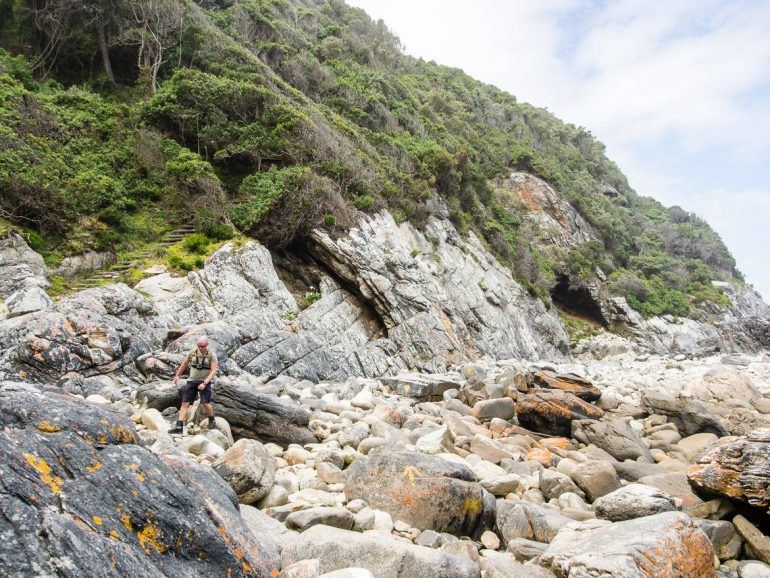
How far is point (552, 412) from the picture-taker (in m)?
10.0

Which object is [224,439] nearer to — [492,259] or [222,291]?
[222,291]

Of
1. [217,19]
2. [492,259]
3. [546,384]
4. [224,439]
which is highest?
[217,19]

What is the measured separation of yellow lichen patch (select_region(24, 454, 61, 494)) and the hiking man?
169 inches

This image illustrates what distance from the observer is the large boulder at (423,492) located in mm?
4977

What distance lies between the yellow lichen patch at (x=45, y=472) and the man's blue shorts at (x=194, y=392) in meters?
4.72

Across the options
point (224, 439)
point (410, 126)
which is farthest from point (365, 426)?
point (410, 126)

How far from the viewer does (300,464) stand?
6.27 meters

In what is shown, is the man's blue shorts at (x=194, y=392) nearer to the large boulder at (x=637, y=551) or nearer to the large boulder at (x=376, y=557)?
the large boulder at (x=376, y=557)

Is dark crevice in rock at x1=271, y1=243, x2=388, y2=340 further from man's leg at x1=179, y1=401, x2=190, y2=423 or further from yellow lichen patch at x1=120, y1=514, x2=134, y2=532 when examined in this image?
yellow lichen patch at x1=120, y1=514, x2=134, y2=532

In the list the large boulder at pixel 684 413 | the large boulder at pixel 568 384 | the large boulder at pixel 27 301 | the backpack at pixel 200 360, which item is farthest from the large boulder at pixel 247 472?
the large boulder at pixel 684 413

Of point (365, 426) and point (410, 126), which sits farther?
point (410, 126)

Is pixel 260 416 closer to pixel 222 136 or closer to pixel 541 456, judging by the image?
pixel 541 456

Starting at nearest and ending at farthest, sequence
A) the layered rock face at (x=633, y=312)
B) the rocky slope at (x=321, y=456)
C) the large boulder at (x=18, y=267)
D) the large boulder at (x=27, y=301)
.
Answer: the rocky slope at (x=321, y=456) → the large boulder at (x=27, y=301) → the large boulder at (x=18, y=267) → the layered rock face at (x=633, y=312)

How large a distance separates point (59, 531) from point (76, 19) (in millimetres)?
33252
